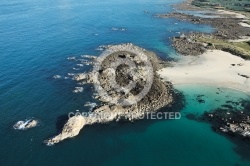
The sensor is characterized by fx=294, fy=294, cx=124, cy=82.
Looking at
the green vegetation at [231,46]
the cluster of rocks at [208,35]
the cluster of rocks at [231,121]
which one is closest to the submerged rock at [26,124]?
the cluster of rocks at [231,121]

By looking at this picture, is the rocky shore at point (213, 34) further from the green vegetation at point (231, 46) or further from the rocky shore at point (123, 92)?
the rocky shore at point (123, 92)

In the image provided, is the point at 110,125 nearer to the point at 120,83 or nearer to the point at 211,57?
the point at 120,83

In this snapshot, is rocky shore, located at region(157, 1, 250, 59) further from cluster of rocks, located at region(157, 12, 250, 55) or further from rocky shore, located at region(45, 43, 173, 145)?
rocky shore, located at region(45, 43, 173, 145)

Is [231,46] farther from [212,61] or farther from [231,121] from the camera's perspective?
[231,121]

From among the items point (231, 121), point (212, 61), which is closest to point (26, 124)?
point (231, 121)

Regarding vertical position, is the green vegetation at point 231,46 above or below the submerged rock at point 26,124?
above

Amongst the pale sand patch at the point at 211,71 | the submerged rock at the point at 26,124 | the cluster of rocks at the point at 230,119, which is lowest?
the cluster of rocks at the point at 230,119
